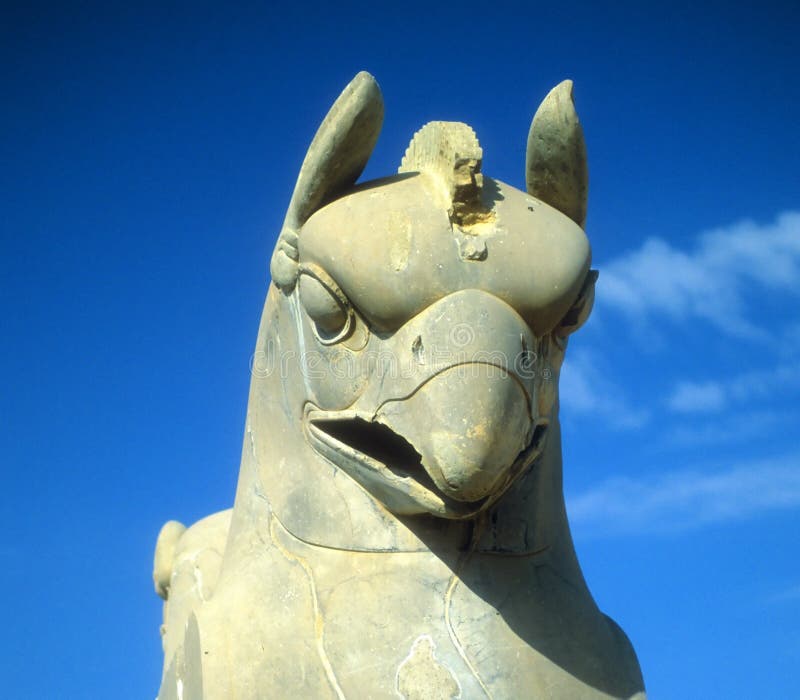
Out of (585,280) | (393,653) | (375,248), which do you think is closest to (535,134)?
(585,280)

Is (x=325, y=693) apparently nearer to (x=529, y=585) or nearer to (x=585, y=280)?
(x=529, y=585)

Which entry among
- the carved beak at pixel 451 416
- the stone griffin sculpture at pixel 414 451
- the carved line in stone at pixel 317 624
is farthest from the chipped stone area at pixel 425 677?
the carved beak at pixel 451 416

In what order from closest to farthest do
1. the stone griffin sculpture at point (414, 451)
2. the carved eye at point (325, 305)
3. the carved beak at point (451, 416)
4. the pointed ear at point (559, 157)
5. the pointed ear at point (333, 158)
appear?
1. the carved beak at point (451, 416)
2. the stone griffin sculpture at point (414, 451)
3. the carved eye at point (325, 305)
4. the pointed ear at point (333, 158)
5. the pointed ear at point (559, 157)

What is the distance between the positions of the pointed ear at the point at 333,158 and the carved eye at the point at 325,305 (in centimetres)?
Answer: 16

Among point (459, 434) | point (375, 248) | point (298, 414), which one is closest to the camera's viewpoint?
point (459, 434)

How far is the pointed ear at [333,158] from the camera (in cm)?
347

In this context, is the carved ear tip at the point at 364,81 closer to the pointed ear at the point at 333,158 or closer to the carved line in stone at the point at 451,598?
the pointed ear at the point at 333,158

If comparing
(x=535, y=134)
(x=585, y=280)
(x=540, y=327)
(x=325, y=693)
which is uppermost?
(x=535, y=134)

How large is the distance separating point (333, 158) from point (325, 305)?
0.50m

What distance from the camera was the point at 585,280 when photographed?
11.8 feet

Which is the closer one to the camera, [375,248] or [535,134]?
[375,248]

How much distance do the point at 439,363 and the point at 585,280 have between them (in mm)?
746

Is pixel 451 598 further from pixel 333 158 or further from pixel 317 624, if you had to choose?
pixel 333 158

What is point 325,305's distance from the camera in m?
3.37
